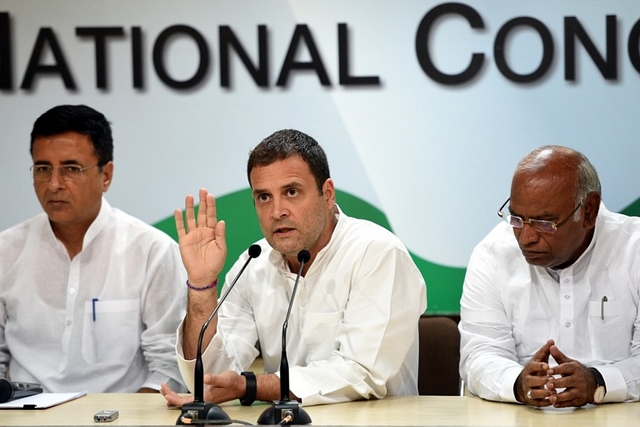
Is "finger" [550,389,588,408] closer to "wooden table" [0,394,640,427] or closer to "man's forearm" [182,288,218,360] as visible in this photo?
"wooden table" [0,394,640,427]

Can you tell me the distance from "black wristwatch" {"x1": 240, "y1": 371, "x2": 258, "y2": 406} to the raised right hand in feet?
1.42

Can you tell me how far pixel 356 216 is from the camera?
453cm

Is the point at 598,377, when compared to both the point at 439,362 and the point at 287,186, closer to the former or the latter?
the point at 439,362

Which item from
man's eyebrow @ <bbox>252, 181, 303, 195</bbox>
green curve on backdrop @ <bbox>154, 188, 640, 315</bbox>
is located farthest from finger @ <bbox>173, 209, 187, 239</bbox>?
green curve on backdrop @ <bbox>154, 188, 640, 315</bbox>

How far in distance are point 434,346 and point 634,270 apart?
2.99 ft

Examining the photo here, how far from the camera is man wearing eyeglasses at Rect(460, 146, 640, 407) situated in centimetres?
349

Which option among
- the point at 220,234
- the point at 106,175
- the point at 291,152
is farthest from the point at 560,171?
the point at 106,175

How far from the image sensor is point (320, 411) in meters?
3.03

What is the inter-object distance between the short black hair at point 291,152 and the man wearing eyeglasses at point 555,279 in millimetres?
716

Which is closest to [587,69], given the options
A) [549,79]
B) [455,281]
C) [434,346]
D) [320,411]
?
[549,79]

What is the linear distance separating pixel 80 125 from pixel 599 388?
8.14 feet

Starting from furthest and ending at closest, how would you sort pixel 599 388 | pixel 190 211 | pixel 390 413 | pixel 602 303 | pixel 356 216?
pixel 356 216 → pixel 602 303 → pixel 190 211 → pixel 599 388 → pixel 390 413

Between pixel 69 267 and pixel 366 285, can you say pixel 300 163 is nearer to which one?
pixel 366 285

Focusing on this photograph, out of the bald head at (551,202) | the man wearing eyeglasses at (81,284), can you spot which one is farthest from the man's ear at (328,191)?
the man wearing eyeglasses at (81,284)
